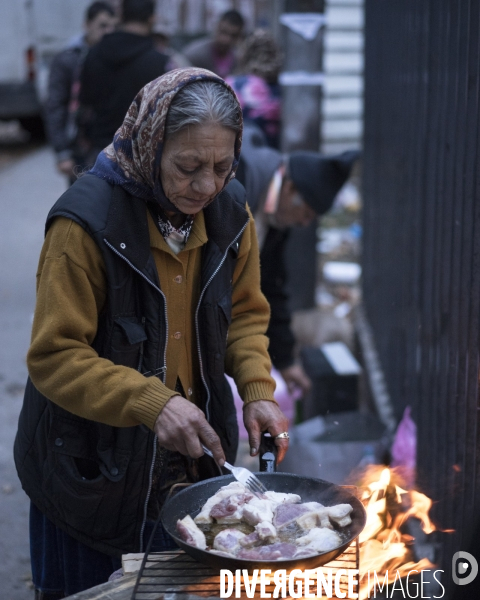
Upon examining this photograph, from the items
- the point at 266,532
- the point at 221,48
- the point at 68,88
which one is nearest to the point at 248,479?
the point at 266,532

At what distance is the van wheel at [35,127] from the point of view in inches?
606

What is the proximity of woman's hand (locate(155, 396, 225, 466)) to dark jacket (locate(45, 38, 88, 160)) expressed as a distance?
5526mm

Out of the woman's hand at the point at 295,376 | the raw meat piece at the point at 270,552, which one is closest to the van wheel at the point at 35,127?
the woman's hand at the point at 295,376

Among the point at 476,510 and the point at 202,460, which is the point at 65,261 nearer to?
the point at 202,460

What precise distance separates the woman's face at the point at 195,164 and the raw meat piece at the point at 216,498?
0.84 metres

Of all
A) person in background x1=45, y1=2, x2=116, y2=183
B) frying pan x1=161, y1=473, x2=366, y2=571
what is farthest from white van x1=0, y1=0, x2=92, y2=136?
frying pan x1=161, y1=473, x2=366, y2=571

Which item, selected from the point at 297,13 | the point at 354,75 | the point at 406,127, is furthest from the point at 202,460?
the point at 354,75

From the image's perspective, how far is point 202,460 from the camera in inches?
108

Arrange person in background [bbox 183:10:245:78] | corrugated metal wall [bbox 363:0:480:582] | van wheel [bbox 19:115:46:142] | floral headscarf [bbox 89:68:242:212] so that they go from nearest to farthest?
floral headscarf [bbox 89:68:242:212] < corrugated metal wall [bbox 363:0:480:582] < person in background [bbox 183:10:245:78] < van wheel [bbox 19:115:46:142]

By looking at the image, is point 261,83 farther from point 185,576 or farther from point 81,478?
point 185,576

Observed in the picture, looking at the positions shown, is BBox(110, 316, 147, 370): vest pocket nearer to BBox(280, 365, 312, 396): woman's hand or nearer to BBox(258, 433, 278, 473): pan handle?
BBox(258, 433, 278, 473): pan handle

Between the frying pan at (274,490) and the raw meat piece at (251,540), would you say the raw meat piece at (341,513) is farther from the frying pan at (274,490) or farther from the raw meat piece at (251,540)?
the raw meat piece at (251,540)

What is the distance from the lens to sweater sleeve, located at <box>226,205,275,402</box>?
8.73 ft

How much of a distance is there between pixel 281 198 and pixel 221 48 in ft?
17.6
